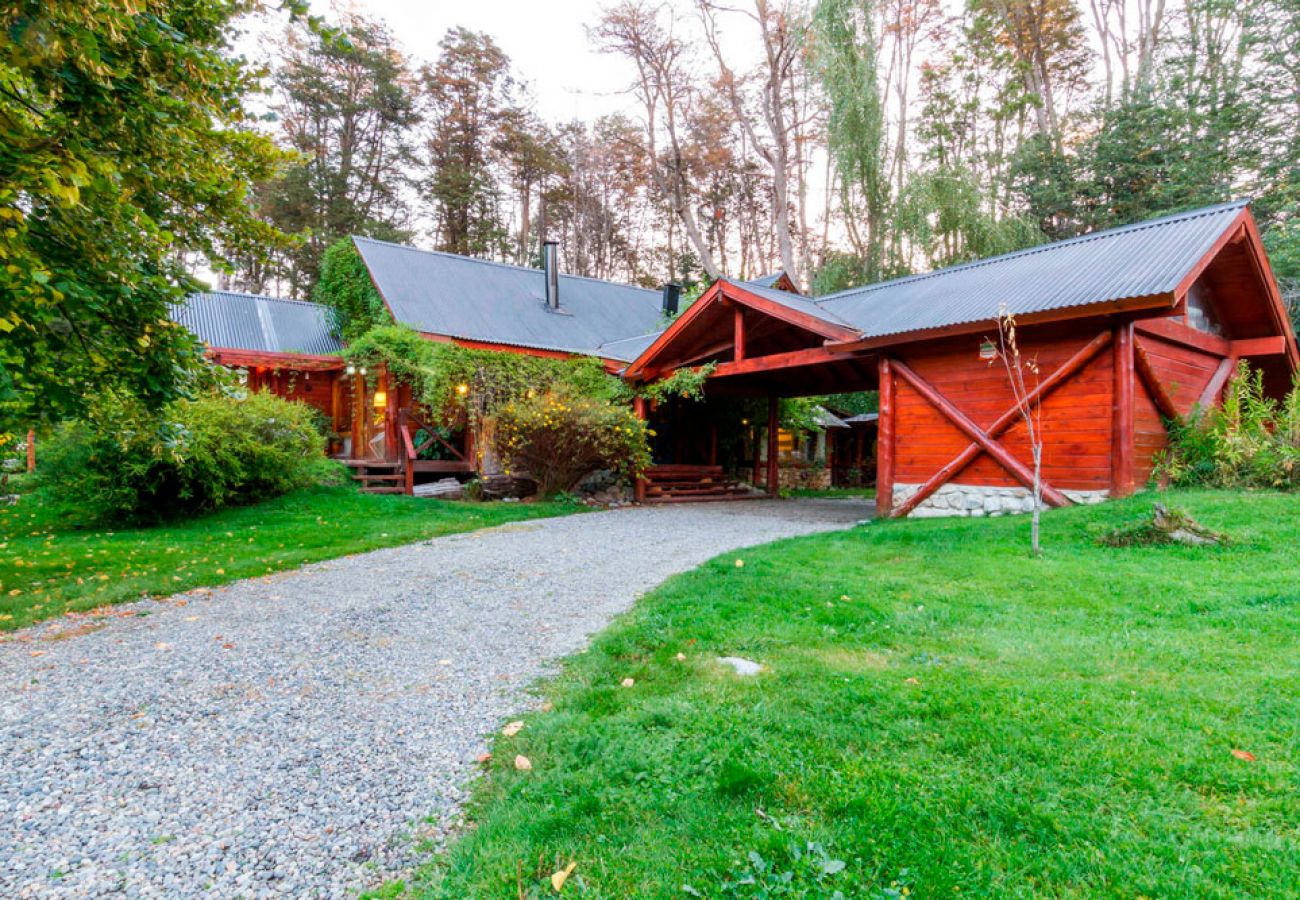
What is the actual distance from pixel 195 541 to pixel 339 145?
22009 millimetres

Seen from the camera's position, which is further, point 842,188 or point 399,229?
point 399,229

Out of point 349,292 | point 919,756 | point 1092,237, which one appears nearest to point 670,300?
point 349,292

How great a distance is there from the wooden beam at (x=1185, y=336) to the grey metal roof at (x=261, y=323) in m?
17.0

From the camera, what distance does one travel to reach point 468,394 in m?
12.2

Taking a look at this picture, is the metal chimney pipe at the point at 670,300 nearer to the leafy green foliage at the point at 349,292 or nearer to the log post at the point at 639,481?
the log post at the point at 639,481

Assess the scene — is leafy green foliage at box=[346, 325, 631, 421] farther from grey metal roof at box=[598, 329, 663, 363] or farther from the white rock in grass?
the white rock in grass

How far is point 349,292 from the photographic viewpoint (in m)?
15.9

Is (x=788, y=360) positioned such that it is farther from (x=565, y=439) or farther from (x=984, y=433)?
(x=565, y=439)

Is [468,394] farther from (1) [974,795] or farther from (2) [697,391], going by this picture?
(1) [974,795]

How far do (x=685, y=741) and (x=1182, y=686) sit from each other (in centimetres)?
220

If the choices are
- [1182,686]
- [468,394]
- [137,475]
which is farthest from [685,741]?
[468,394]

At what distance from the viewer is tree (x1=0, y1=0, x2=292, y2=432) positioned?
3.11m

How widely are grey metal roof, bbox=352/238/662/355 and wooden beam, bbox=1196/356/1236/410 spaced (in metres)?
10.8

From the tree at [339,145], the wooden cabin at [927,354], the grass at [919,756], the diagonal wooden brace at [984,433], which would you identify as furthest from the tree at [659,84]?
the grass at [919,756]
